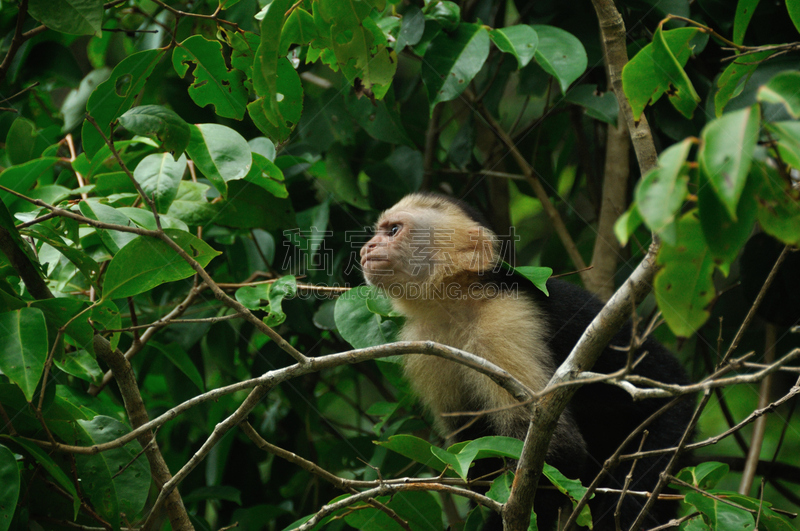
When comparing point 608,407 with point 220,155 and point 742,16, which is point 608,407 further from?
point 220,155

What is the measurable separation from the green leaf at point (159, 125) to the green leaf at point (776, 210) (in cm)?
133

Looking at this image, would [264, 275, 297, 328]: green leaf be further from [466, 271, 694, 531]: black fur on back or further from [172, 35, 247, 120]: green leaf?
[466, 271, 694, 531]: black fur on back

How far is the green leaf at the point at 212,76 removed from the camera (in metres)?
1.63

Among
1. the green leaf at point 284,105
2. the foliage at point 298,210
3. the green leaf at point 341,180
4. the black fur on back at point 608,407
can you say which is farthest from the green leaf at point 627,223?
the green leaf at point 341,180

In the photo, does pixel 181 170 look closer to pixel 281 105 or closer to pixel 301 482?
pixel 281 105

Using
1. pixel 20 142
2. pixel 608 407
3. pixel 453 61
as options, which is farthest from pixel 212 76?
pixel 608 407

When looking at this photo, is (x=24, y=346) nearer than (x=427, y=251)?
Yes

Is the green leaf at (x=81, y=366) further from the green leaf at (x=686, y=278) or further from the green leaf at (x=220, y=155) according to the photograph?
the green leaf at (x=686, y=278)

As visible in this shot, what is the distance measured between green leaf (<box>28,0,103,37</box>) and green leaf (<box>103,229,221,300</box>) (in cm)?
62

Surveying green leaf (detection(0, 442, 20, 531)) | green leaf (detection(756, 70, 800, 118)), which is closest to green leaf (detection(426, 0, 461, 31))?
green leaf (detection(756, 70, 800, 118))

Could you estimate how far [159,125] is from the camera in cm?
152

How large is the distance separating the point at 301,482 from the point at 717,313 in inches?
79.4

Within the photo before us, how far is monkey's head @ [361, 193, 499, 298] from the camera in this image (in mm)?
2250

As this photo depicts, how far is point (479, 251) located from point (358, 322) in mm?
575
